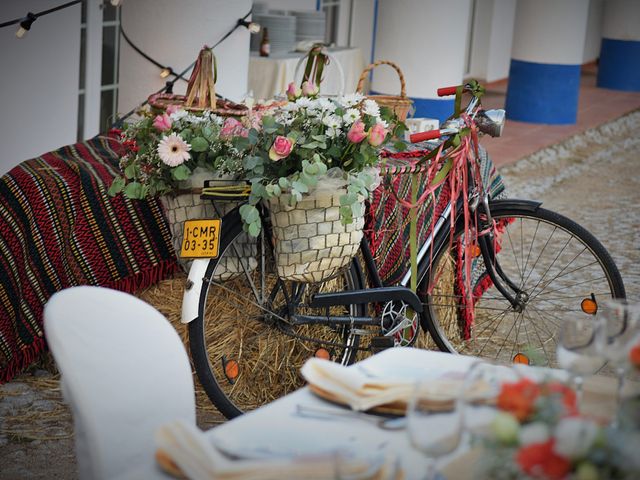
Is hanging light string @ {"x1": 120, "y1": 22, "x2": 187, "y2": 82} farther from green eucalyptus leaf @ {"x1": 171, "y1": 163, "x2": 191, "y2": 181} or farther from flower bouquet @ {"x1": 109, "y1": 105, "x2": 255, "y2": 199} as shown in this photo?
green eucalyptus leaf @ {"x1": 171, "y1": 163, "x2": 191, "y2": 181}

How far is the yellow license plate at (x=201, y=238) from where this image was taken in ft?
10.5

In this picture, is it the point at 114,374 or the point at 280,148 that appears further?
the point at 280,148

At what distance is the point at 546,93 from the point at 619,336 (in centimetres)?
931

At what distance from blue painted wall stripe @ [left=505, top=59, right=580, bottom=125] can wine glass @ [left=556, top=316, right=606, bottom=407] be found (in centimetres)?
930

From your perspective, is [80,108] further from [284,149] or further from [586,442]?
[586,442]

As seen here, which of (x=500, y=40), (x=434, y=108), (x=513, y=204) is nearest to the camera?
(x=513, y=204)

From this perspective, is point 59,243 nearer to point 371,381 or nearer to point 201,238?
point 201,238

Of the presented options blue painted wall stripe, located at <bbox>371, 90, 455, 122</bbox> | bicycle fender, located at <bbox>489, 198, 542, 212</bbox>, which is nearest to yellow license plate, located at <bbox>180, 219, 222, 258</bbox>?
bicycle fender, located at <bbox>489, 198, 542, 212</bbox>

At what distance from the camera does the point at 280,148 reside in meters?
3.04

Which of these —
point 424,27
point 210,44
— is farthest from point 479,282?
point 424,27

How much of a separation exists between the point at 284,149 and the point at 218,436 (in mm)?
1481

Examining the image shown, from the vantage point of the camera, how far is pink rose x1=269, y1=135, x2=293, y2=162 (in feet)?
9.98

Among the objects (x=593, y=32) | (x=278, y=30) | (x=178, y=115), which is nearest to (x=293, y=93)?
(x=178, y=115)

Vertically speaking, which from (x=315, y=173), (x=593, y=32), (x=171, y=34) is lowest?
(x=315, y=173)
